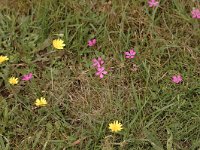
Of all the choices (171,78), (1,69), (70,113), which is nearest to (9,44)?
(1,69)

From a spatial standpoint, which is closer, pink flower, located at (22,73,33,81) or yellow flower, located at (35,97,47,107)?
yellow flower, located at (35,97,47,107)

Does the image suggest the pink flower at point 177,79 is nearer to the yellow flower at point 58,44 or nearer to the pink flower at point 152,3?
the pink flower at point 152,3

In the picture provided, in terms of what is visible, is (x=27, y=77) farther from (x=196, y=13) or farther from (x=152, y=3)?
(x=196, y=13)

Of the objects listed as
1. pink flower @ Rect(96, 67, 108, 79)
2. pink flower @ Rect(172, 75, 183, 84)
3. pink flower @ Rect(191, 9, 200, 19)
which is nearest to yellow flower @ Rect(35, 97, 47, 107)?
pink flower @ Rect(96, 67, 108, 79)

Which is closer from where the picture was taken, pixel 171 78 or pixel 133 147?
pixel 133 147

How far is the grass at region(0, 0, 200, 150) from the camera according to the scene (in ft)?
7.54

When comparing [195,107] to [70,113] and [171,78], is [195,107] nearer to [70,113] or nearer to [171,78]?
[171,78]

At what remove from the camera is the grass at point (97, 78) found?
230 cm

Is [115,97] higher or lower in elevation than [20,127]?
higher

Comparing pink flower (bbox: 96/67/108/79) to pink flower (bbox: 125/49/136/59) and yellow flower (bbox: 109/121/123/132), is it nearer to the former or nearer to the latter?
pink flower (bbox: 125/49/136/59)

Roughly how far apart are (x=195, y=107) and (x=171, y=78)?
0.79ft

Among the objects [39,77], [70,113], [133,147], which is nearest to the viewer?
[133,147]

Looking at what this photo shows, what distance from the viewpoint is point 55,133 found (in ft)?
7.61

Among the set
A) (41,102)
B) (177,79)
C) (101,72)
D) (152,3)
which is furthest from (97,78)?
(152,3)
